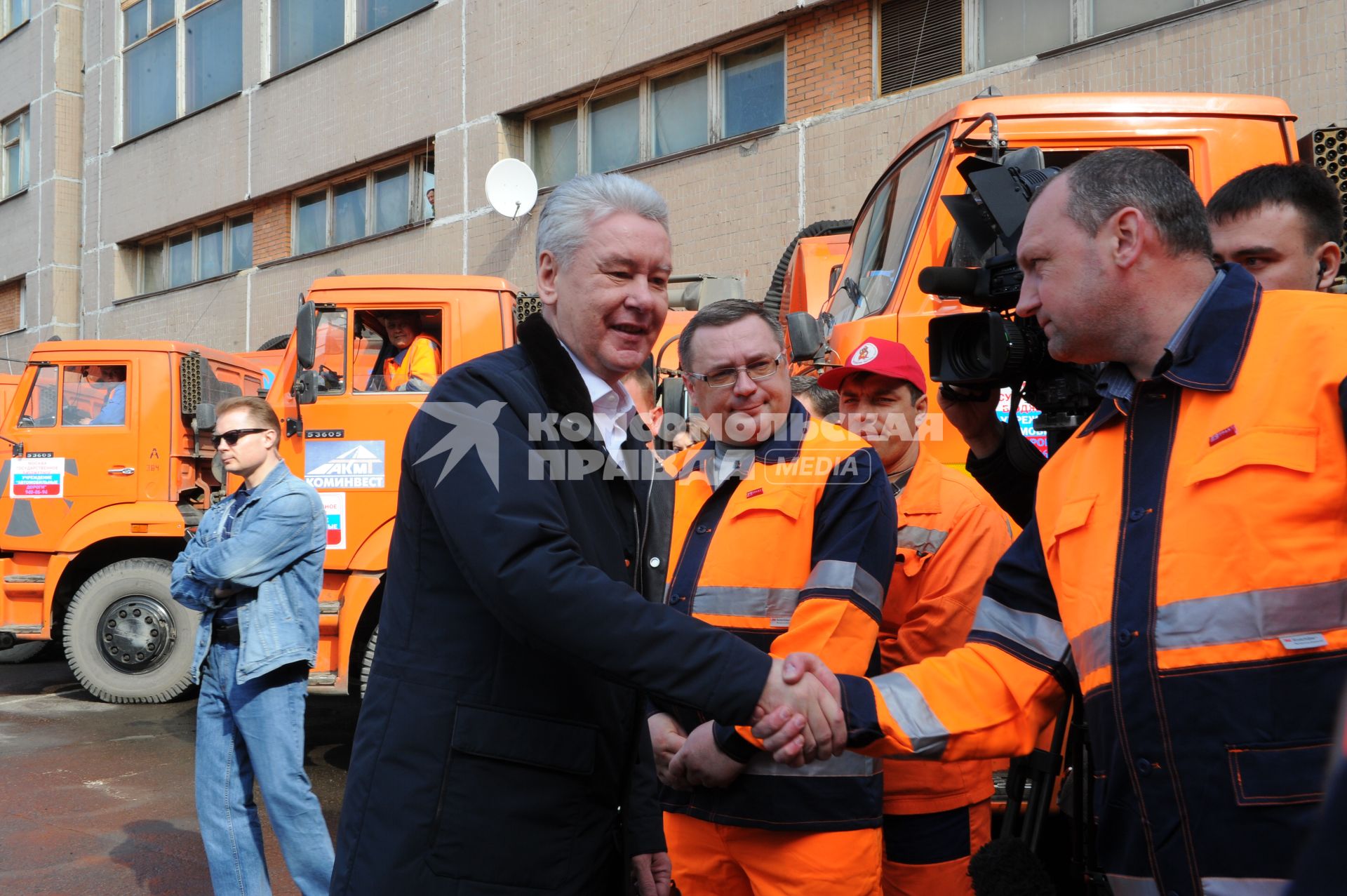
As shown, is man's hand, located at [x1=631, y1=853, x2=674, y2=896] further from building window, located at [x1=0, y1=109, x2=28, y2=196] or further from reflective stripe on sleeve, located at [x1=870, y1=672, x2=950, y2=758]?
building window, located at [x1=0, y1=109, x2=28, y2=196]

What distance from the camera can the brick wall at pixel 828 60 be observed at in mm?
10898

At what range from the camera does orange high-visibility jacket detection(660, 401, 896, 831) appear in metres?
2.53

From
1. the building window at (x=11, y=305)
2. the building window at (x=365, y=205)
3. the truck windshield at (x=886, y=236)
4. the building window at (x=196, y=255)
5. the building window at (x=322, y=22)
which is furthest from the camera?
the building window at (x=11, y=305)

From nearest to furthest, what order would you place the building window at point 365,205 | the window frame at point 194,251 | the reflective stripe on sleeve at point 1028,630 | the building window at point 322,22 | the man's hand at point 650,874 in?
1. the reflective stripe on sleeve at point 1028,630
2. the man's hand at point 650,874
3. the building window at point 365,205
4. the building window at point 322,22
5. the window frame at point 194,251

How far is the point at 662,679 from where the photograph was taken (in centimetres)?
192

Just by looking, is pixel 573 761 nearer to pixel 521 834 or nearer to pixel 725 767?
pixel 521 834

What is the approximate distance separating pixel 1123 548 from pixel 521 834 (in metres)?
1.12

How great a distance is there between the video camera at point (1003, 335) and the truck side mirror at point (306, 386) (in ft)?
16.5

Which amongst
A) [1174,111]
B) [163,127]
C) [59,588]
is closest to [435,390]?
[1174,111]

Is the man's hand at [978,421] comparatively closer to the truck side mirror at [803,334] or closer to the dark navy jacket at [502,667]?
the dark navy jacket at [502,667]

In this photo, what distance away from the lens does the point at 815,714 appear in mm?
2219

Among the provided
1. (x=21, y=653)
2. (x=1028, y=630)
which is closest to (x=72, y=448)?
(x=21, y=653)

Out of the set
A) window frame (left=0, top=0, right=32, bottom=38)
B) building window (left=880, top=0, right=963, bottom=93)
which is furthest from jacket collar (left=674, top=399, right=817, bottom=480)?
window frame (left=0, top=0, right=32, bottom=38)

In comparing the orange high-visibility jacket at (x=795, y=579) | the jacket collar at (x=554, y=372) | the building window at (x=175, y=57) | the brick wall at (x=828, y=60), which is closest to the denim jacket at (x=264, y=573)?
the orange high-visibility jacket at (x=795, y=579)
